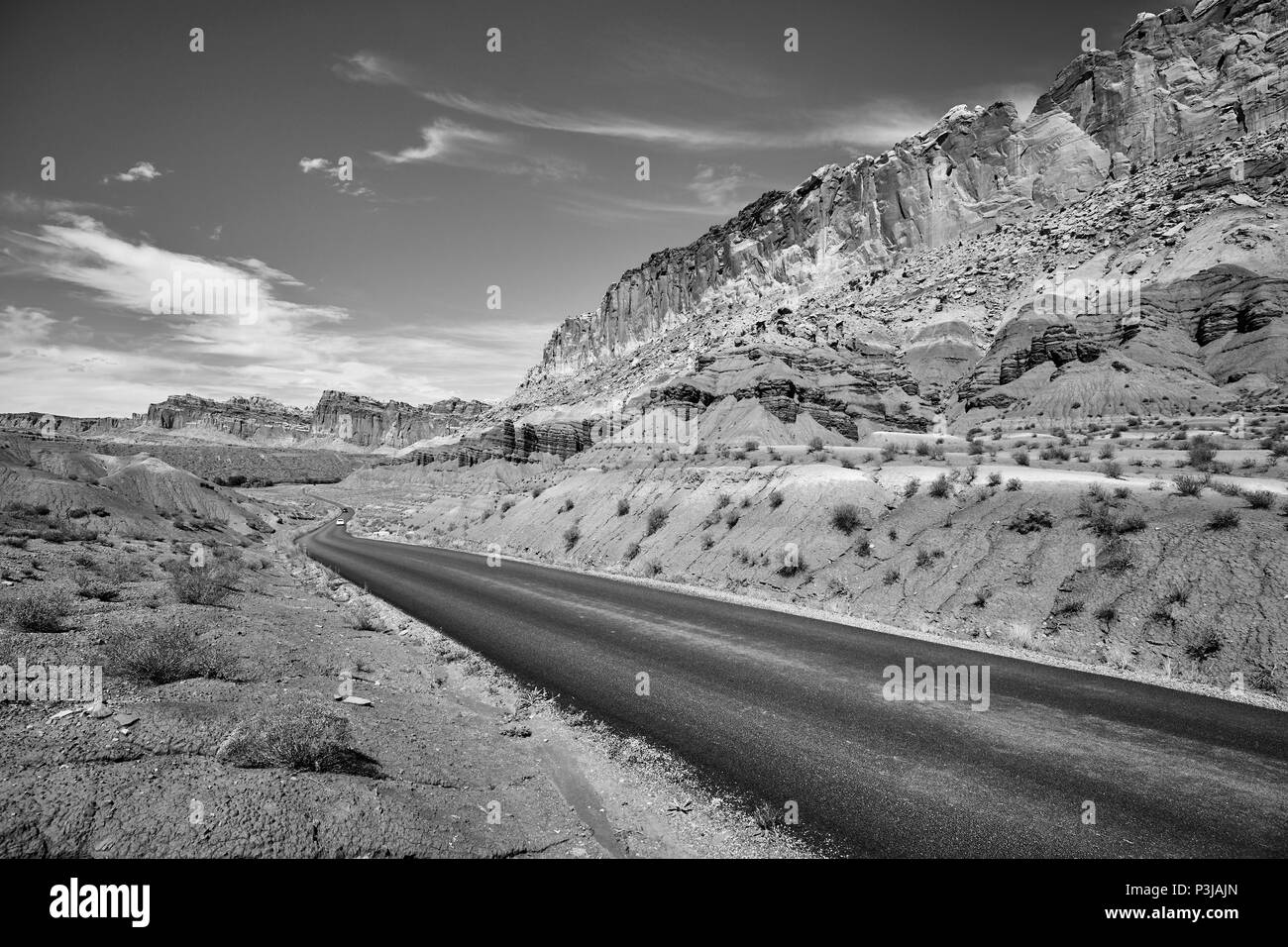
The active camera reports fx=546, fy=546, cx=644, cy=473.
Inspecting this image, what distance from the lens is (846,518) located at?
1636cm

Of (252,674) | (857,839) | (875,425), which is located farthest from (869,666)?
(875,425)

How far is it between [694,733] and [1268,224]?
110 meters

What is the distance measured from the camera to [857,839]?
452 centimetres

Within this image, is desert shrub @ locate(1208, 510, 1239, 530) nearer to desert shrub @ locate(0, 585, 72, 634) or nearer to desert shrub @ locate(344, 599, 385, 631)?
desert shrub @ locate(344, 599, 385, 631)

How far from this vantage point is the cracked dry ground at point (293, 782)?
3.63 m

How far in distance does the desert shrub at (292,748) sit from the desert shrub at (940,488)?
50.2 ft

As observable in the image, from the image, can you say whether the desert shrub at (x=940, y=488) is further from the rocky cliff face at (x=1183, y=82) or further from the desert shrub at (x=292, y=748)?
the rocky cliff face at (x=1183, y=82)

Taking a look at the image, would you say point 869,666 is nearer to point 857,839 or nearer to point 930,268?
point 857,839

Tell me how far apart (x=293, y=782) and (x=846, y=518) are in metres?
14.9
